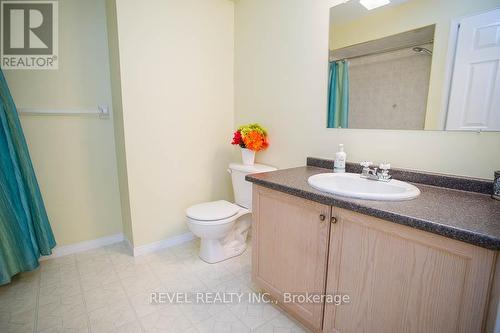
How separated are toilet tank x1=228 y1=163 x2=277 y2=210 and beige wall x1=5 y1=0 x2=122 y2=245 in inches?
43.7

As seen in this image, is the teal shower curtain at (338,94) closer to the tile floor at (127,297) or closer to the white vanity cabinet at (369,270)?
the white vanity cabinet at (369,270)

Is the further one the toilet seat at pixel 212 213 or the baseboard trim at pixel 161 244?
the baseboard trim at pixel 161 244

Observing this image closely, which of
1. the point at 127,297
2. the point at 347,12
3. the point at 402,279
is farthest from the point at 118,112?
the point at 402,279

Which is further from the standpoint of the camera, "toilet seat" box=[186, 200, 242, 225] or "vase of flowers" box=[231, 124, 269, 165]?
A: "vase of flowers" box=[231, 124, 269, 165]

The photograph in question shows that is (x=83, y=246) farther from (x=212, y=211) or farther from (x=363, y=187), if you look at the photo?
(x=363, y=187)

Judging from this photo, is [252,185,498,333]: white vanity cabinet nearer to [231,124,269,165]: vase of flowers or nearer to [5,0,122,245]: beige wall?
[231,124,269,165]: vase of flowers

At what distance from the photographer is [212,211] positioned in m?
1.94

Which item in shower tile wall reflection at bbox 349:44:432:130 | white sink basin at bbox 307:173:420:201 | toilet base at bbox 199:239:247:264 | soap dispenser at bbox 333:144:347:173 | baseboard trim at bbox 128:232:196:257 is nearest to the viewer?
white sink basin at bbox 307:173:420:201

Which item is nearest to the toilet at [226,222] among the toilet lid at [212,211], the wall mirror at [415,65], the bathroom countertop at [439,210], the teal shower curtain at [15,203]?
the toilet lid at [212,211]

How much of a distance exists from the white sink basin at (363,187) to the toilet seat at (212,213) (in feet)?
2.70

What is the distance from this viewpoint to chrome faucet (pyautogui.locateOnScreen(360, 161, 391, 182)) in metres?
1.29

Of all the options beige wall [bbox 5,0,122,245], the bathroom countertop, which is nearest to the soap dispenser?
the bathroom countertop

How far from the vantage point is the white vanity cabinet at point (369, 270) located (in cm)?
78

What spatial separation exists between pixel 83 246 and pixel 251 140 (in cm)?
174
